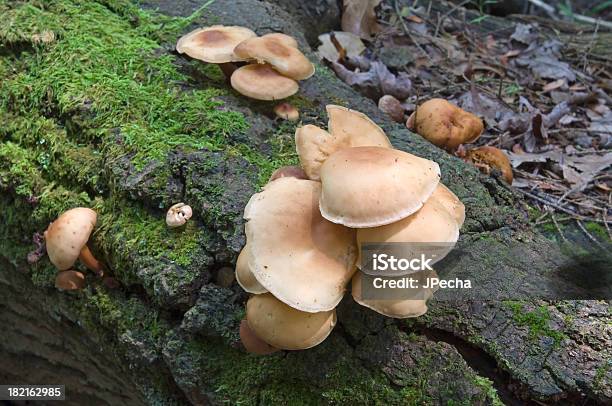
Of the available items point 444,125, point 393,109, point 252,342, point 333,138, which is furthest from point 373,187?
point 393,109

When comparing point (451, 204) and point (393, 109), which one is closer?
point (451, 204)

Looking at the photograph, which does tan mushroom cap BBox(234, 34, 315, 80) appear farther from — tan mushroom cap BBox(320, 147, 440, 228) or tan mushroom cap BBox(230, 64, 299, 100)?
tan mushroom cap BBox(320, 147, 440, 228)

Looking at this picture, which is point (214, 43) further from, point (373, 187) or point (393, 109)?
point (373, 187)

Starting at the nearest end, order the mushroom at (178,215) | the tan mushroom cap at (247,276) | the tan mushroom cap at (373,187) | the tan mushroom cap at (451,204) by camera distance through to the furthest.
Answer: the tan mushroom cap at (373,187), the tan mushroom cap at (247,276), the tan mushroom cap at (451,204), the mushroom at (178,215)

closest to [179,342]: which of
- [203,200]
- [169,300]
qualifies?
[169,300]

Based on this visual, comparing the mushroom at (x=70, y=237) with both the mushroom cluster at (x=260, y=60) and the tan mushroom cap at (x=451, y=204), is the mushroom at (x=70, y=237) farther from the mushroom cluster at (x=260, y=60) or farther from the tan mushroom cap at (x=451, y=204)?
the tan mushroom cap at (x=451, y=204)

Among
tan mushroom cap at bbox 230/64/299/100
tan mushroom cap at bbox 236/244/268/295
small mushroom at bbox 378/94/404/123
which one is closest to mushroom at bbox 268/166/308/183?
tan mushroom cap at bbox 236/244/268/295

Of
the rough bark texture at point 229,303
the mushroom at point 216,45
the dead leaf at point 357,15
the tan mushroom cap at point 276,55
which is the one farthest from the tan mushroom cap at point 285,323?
the dead leaf at point 357,15
